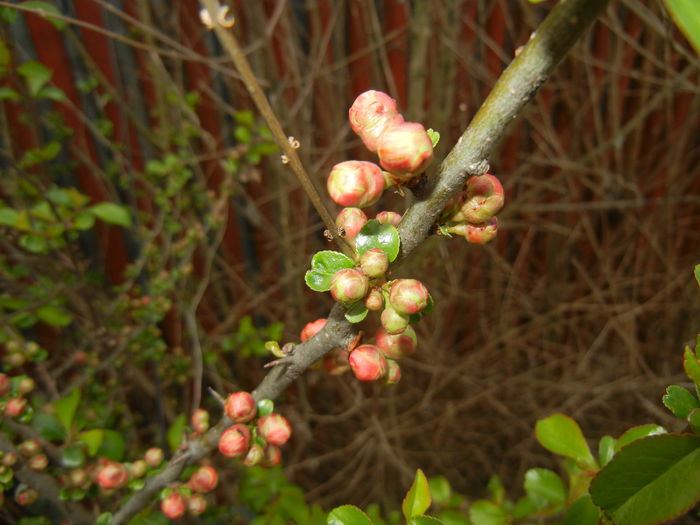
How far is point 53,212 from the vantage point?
43.0 inches

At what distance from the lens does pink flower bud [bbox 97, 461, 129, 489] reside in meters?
0.71

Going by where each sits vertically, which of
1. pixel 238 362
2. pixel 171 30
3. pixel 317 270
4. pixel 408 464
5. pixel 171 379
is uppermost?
pixel 171 30

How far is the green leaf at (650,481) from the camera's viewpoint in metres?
0.39

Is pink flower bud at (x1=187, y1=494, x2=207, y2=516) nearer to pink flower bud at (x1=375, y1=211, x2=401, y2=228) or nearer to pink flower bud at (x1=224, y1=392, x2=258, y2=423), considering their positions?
pink flower bud at (x1=224, y1=392, x2=258, y2=423)

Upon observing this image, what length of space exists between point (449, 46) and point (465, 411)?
1593 mm

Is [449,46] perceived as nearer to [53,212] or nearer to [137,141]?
[137,141]

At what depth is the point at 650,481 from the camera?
41 cm

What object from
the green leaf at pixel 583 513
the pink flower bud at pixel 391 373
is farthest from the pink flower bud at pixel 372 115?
the green leaf at pixel 583 513

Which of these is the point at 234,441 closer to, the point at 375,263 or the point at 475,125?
the point at 375,263

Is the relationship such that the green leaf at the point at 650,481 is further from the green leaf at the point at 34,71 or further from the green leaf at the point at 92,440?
the green leaf at the point at 34,71

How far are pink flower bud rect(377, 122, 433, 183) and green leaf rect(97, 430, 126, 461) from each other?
782 millimetres

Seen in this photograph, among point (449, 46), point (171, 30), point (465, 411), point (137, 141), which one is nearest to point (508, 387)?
point (465, 411)

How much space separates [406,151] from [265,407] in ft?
1.27

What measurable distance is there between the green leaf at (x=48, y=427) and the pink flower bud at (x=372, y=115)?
761 mm
